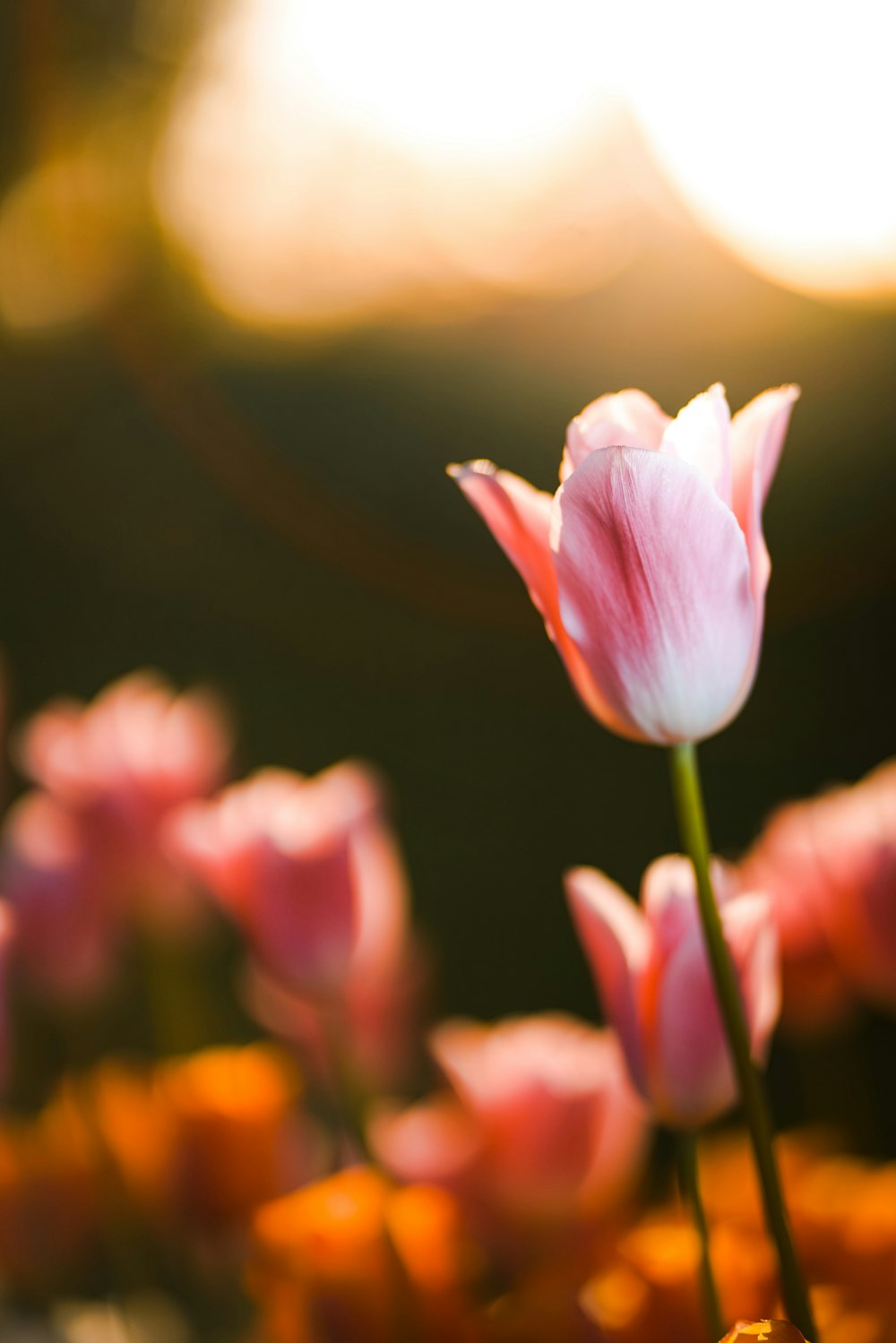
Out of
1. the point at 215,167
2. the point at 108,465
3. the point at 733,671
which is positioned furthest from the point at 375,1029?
the point at 215,167

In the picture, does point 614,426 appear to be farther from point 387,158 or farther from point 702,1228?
point 387,158

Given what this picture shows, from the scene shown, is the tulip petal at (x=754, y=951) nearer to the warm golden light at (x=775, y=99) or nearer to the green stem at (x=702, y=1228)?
the green stem at (x=702, y=1228)

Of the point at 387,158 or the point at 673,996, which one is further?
the point at 387,158

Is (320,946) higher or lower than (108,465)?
lower

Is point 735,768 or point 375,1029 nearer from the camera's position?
point 375,1029

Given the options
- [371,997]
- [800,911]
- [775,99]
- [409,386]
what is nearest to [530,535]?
[800,911]

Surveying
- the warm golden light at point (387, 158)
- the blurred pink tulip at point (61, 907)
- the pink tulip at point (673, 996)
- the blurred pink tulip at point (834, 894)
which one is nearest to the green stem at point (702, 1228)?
the pink tulip at point (673, 996)

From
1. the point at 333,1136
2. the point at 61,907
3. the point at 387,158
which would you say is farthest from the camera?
the point at 387,158

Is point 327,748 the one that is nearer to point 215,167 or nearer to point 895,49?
point 215,167
